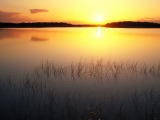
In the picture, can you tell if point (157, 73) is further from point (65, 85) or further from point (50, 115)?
point (50, 115)

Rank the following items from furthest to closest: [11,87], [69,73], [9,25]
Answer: [9,25]
[69,73]
[11,87]

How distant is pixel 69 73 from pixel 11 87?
435 cm

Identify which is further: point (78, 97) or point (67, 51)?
point (67, 51)

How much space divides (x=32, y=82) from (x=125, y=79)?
5.86m

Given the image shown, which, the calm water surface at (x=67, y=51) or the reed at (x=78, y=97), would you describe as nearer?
the reed at (x=78, y=97)

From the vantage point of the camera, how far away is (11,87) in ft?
31.5

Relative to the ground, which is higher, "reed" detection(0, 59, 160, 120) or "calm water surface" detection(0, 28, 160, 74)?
"calm water surface" detection(0, 28, 160, 74)

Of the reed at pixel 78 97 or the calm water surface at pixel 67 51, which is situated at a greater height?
the calm water surface at pixel 67 51

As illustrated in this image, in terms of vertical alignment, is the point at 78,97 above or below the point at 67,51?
below

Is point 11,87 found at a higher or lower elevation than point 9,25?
lower

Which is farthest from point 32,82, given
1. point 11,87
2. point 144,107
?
point 144,107

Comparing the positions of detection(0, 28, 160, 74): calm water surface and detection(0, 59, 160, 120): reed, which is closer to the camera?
detection(0, 59, 160, 120): reed

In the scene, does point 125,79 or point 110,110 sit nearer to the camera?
point 110,110

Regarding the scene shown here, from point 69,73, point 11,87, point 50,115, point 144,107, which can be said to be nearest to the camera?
point 50,115
